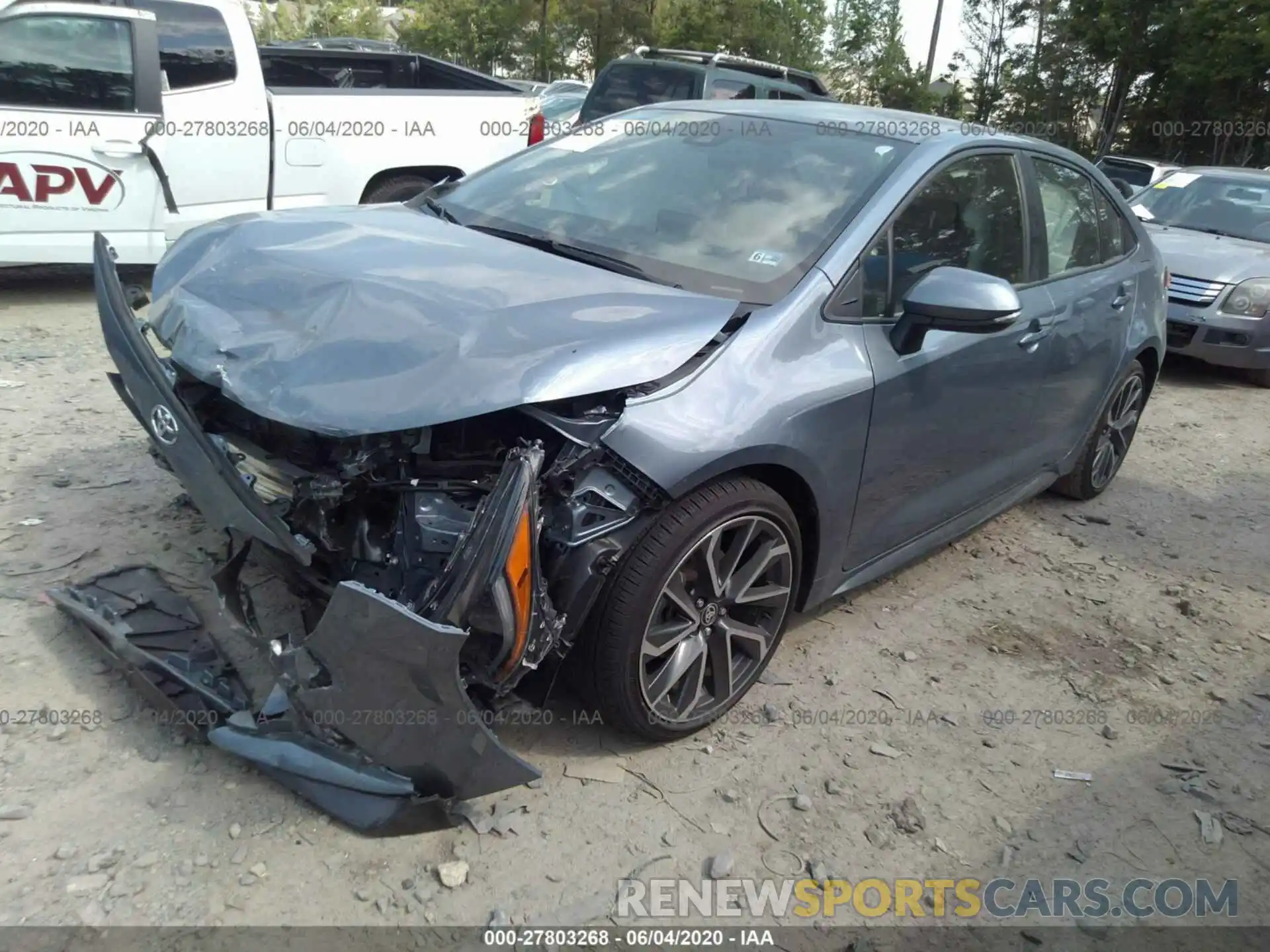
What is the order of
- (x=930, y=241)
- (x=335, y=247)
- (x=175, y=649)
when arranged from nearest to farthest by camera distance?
1. (x=175, y=649)
2. (x=335, y=247)
3. (x=930, y=241)

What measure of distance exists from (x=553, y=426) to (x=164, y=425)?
3.31 ft

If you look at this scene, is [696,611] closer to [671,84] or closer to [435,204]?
[435,204]

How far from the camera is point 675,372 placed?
2.61 m

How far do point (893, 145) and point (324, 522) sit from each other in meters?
2.26

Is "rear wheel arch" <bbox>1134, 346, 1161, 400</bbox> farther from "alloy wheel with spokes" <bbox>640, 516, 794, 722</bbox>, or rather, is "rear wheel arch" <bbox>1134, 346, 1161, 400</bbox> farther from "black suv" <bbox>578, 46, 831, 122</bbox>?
"black suv" <bbox>578, 46, 831, 122</bbox>

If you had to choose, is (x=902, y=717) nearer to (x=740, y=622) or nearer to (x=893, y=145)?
(x=740, y=622)

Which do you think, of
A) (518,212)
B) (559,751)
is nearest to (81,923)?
(559,751)

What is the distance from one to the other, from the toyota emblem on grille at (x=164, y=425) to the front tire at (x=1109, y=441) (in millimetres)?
3956

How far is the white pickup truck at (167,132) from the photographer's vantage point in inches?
233

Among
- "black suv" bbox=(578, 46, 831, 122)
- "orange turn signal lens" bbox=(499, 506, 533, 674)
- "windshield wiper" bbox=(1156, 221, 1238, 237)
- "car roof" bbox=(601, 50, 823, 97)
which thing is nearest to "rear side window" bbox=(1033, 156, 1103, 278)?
"orange turn signal lens" bbox=(499, 506, 533, 674)

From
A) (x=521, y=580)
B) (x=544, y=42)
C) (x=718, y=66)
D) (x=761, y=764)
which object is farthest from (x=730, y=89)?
(x=544, y=42)

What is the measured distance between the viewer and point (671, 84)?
418 inches

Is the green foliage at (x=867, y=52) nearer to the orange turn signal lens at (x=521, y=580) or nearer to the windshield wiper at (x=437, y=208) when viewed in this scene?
the windshield wiper at (x=437, y=208)

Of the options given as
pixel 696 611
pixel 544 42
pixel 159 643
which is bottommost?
pixel 159 643
